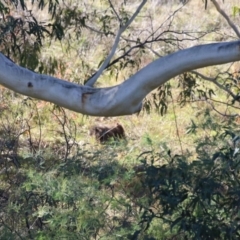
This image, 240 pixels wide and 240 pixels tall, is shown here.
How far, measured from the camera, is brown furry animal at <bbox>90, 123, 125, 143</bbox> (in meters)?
7.98

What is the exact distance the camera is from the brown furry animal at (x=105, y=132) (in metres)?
7.98

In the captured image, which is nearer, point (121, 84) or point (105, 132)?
point (121, 84)

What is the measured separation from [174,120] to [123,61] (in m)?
2.30

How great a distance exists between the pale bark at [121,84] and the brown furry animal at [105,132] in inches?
173

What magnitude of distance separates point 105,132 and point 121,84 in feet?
15.3

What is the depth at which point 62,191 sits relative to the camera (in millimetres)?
4355

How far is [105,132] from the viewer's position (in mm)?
8062

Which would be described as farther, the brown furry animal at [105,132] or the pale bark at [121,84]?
the brown furry animal at [105,132]

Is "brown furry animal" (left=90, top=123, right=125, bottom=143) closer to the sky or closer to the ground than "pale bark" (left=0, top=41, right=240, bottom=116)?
closer to the sky

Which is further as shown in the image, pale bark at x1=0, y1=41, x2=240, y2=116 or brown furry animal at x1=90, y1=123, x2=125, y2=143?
brown furry animal at x1=90, y1=123, x2=125, y2=143

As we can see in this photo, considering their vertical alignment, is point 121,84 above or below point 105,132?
below

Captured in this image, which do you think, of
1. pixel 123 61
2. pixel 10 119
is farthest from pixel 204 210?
pixel 10 119

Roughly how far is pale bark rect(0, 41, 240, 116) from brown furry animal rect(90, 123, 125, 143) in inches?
173

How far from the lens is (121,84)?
3428mm
